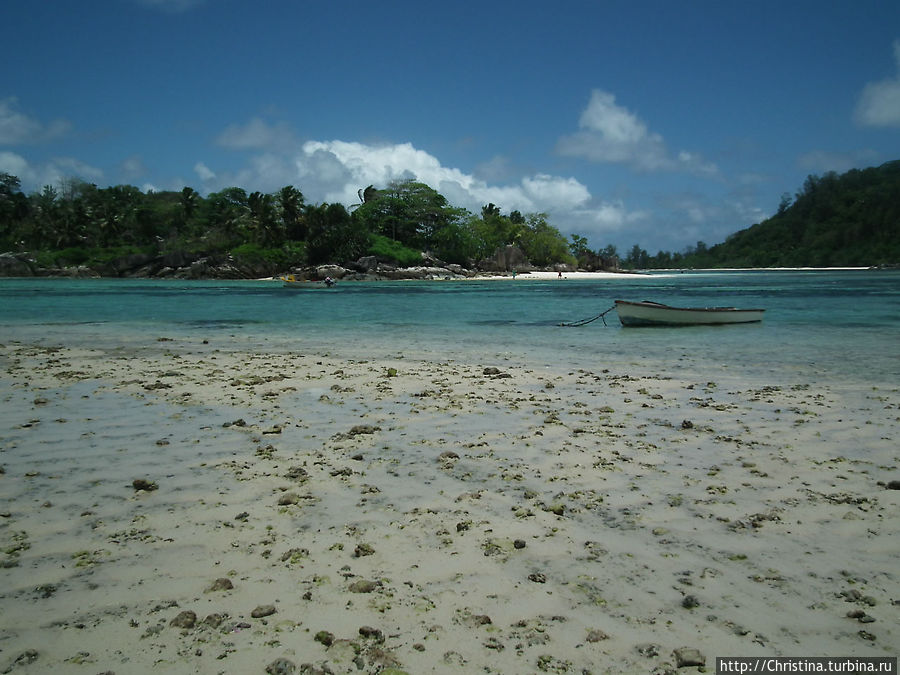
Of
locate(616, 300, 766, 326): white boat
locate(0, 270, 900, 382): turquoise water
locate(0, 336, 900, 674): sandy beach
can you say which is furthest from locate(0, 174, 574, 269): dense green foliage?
locate(0, 336, 900, 674): sandy beach

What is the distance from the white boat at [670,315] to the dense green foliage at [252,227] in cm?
8135

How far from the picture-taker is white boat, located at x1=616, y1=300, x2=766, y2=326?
22469 millimetres

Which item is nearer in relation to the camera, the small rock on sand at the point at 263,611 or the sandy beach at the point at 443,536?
the sandy beach at the point at 443,536

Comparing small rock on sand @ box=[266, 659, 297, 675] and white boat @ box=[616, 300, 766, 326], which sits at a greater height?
white boat @ box=[616, 300, 766, 326]

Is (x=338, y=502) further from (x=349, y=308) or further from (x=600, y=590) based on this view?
(x=349, y=308)

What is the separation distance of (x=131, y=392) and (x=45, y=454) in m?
3.83

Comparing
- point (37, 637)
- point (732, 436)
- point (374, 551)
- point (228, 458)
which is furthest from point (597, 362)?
point (37, 637)

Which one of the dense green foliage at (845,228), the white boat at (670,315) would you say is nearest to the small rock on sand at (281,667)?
the white boat at (670,315)

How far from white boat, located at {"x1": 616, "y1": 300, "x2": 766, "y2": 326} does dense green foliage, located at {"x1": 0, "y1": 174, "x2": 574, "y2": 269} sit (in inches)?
3203

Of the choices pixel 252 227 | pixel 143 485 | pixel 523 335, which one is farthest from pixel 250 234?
pixel 143 485

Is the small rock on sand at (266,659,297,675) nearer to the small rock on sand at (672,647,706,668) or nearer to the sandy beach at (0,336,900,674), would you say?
the sandy beach at (0,336,900,674)

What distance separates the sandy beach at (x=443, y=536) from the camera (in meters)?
3.42

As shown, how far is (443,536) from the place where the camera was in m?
4.76

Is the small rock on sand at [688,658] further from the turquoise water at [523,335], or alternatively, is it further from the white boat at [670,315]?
the white boat at [670,315]
